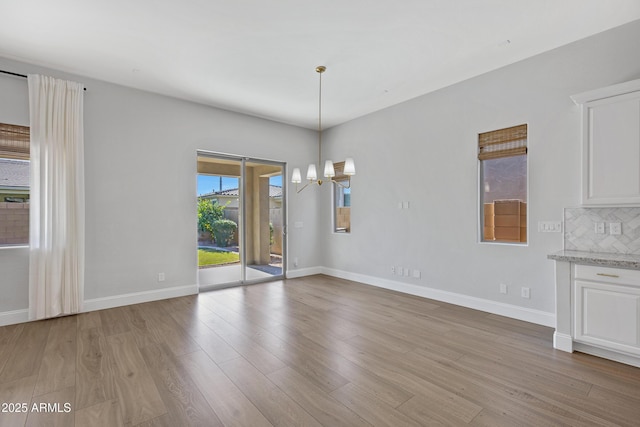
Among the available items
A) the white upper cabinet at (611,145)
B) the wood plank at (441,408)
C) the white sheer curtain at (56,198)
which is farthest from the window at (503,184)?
the white sheer curtain at (56,198)

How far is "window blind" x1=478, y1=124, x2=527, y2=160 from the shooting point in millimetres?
3693

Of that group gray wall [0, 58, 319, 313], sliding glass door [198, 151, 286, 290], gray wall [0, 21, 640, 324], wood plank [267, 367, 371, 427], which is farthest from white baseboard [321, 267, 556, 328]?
gray wall [0, 58, 319, 313]

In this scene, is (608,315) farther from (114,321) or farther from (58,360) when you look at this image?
(114,321)

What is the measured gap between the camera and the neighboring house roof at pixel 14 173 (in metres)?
3.62

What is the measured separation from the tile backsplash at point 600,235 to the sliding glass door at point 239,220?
454cm

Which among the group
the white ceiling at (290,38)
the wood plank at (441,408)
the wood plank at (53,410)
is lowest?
the wood plank at (53,410)

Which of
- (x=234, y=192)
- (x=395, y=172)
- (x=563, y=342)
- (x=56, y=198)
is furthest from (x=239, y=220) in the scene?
(x=563, y=342)

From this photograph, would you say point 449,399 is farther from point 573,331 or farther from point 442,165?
point 442,165

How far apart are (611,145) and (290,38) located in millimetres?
3359

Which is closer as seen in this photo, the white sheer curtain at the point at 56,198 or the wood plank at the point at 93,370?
the wood plank at the point at 93,370

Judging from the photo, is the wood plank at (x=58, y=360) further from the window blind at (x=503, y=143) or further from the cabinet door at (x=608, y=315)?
the window blind at (x=503, y=143)

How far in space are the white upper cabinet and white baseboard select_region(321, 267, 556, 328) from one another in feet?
4.70

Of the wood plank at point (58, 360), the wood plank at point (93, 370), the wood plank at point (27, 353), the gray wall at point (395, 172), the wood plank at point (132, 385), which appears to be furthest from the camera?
the gray wall at point (395, 172)

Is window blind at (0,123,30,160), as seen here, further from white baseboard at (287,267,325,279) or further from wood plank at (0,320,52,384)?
white baseboard at (287,267,325,279)
